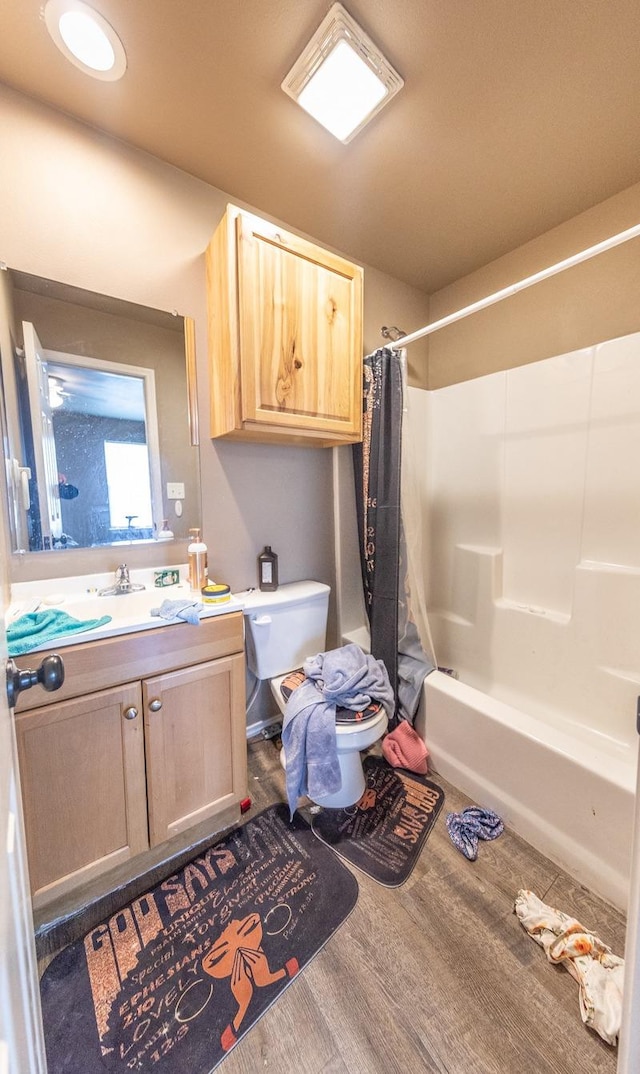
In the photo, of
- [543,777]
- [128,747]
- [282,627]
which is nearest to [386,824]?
[543,777]

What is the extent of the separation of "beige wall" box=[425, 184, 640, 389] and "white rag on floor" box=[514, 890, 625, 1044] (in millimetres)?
2132

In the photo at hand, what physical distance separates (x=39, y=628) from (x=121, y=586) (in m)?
0.38

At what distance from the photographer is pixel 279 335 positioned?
145 centimetres

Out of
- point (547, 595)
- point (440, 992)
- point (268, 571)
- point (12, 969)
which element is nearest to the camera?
point (12, 969)

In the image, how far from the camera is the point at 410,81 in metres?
1.18

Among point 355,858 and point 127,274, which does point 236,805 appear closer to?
point 355,858

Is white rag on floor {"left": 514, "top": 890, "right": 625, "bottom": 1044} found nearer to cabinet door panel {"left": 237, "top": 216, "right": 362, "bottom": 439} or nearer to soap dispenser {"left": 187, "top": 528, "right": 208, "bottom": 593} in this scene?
soap dispenser {"left": 187, "top": 528, "right": 208, "bottom": 593}

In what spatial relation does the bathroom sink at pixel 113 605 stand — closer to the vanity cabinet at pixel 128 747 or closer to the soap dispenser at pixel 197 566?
the soap dispenser at pixel 197 566

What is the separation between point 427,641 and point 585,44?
2064 mm

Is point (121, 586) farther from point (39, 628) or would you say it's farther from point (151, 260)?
point (151, 260)

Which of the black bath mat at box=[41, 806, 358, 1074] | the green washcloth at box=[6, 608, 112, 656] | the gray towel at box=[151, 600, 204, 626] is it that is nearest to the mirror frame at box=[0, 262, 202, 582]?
the green washcloth at box=[6, 608, 112, 656]

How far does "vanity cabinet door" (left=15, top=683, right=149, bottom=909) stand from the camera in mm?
992

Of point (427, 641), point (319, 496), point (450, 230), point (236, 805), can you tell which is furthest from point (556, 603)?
point (450, 230)

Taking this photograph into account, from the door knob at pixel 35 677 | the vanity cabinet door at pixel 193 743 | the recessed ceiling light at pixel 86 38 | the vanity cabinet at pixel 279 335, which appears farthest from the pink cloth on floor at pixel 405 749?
the recessed ceiling light at pixel 86 38
